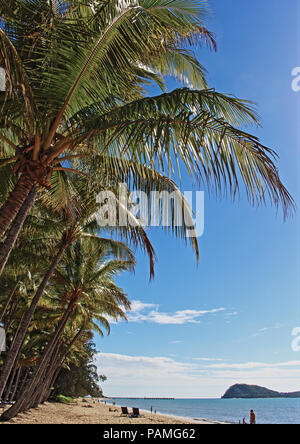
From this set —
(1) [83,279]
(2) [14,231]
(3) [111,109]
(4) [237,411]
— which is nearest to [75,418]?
(1) [83,279]

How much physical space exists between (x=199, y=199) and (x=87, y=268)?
1015 cm

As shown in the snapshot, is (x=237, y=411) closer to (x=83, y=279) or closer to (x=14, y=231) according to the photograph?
(x=83, y=279)

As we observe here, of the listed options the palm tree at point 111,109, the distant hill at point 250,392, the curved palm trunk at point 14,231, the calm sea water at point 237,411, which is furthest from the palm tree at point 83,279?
the distant hill at point 250,392

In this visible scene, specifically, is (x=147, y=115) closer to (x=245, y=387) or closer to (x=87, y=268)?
(x=87, y=268)

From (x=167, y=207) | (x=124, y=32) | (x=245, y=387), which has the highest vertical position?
(x=124, y=32)

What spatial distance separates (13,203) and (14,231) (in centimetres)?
52

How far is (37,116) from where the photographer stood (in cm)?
461

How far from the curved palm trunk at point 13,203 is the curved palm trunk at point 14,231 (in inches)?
12.7

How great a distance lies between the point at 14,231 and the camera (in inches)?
185

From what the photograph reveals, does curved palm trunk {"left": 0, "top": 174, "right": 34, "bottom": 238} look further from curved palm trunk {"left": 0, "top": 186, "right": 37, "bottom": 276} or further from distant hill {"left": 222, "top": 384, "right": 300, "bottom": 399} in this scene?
distant hill {"left": 222, "top": 384, "right": 300, "bottom": 399}

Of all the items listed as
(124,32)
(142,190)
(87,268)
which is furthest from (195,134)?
(87,268)

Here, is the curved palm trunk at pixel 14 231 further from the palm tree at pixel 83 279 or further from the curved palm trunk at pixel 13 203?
the palm tree at pixel 83 279
